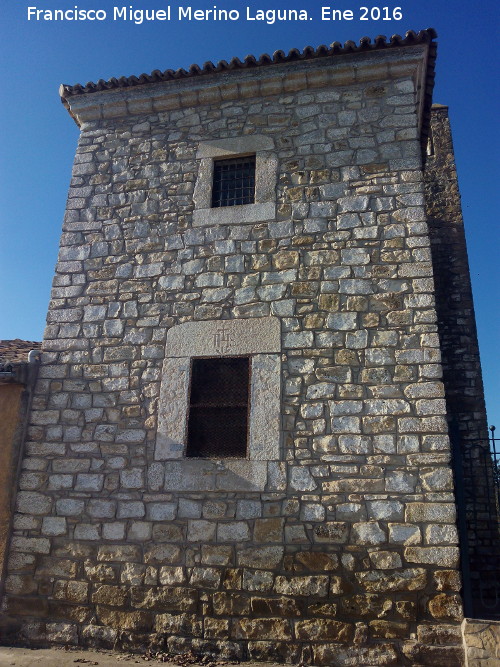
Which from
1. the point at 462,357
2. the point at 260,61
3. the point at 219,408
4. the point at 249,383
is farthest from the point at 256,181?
the point at 462,357

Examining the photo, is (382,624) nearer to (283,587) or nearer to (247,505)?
(283,587)

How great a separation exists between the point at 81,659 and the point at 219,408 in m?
2.42

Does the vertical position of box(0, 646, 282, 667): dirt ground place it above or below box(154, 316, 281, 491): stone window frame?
below

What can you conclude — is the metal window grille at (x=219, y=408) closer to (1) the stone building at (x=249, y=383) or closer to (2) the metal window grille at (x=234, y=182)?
(1) the stone building at (x=249, y=383)

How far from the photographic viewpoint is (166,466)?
4.88 m

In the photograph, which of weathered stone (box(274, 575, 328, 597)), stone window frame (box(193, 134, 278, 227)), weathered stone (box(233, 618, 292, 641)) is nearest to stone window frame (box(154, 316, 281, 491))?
weathered stone (box(274, 575, 328, 597))

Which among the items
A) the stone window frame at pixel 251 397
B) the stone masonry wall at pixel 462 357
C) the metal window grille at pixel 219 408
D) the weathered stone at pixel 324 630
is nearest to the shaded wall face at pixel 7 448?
the stone window frame at pixel 251 397

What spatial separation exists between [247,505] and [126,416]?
1.52 meters

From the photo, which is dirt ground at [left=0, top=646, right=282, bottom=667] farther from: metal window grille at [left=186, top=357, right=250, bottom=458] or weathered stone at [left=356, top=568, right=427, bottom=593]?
metal window grille at [left=186, top=357, right=250, bottom=458]

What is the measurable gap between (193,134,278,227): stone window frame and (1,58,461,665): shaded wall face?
0.04 metres

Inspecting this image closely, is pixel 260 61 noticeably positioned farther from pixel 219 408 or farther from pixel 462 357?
pixel 462 357

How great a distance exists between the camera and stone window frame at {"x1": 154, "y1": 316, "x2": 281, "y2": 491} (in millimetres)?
4715

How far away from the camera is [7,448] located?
17.1ft

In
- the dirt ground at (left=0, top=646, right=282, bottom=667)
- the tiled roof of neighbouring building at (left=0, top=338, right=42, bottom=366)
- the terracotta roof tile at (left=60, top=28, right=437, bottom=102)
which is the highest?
the terracotta roof tile at (left=60, top=28, right=437, bottom=102)
